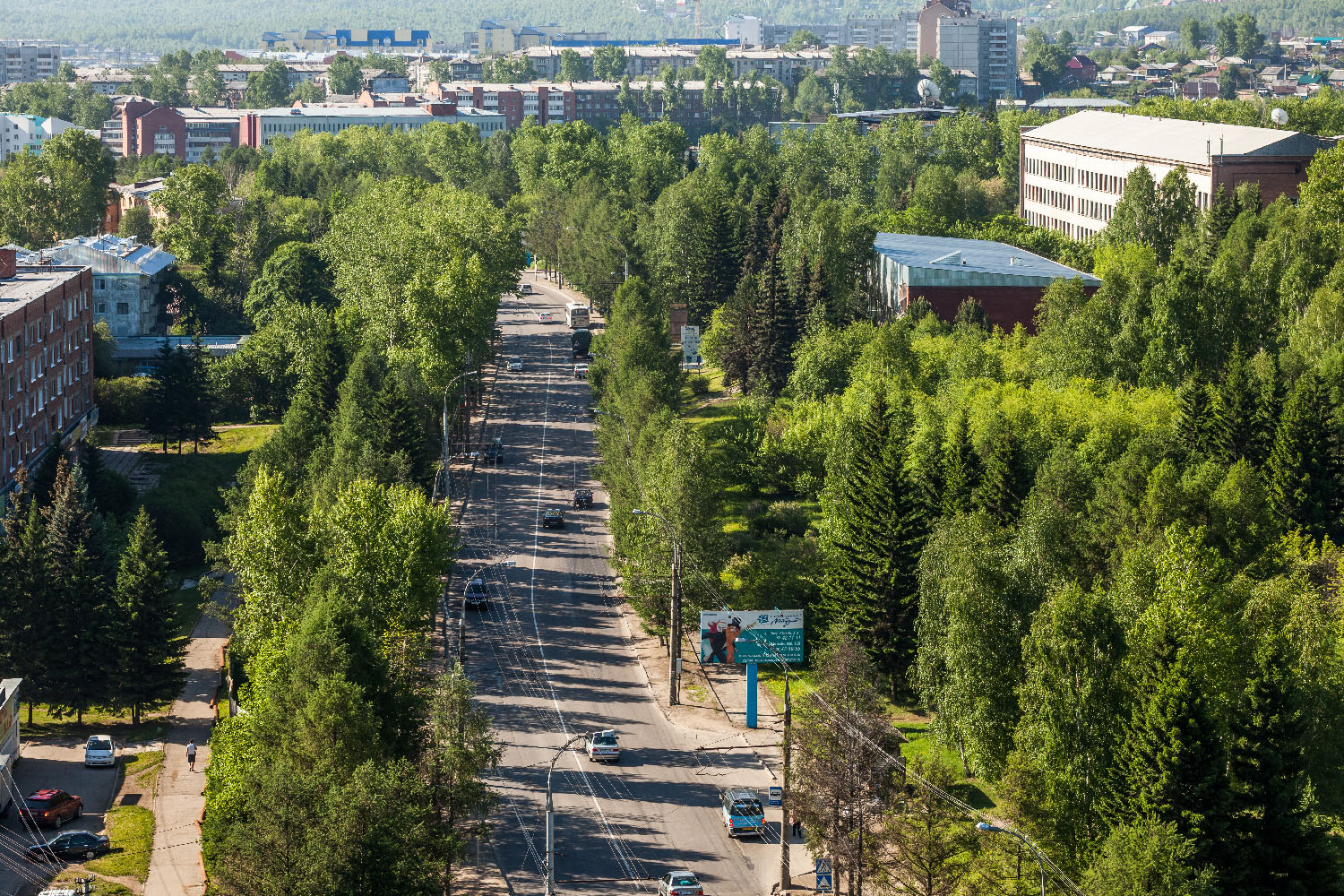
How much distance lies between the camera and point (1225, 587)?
5859 centimetres

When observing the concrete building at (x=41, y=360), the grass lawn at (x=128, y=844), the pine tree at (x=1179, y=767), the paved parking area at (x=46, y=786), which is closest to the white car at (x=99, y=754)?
the paved parking area at (x=46, y=786)

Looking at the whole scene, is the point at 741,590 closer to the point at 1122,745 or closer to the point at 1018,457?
the point at 1018,457

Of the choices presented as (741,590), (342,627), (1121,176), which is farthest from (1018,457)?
(1121,176)

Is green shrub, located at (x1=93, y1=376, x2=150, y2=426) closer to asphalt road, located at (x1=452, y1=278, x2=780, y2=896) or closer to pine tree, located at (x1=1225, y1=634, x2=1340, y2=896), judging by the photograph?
asphalt road, located at (x1=452, y1=278, x2=780, y2=896)

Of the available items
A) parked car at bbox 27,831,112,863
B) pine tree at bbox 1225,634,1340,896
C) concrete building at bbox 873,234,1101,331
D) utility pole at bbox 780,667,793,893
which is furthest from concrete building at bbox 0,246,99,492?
pine tree at bbox 1225,634,1340,896

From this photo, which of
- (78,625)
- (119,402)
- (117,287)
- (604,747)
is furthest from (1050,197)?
(78,625)

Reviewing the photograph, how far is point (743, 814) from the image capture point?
55.0m

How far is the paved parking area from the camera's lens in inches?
2173

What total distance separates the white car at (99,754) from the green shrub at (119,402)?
50806 millimetres

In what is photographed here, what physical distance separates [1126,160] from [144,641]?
9889 centimetres

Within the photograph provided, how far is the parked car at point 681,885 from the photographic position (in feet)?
164

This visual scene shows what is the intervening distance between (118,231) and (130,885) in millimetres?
126432

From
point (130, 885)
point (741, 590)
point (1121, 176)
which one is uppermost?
point (1121, 176)

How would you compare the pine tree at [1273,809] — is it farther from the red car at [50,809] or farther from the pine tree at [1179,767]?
the red car at [50,809]
